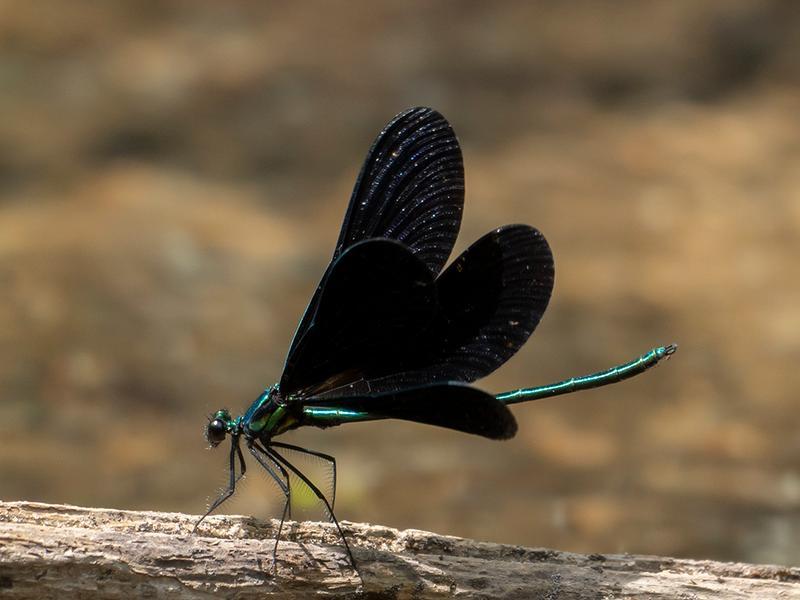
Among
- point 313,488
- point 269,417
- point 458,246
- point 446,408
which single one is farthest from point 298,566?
point 458,246

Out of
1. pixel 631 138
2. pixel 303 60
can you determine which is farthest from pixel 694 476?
pixel 303 60

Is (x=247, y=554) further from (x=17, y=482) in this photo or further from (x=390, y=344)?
(x=17, y=482)

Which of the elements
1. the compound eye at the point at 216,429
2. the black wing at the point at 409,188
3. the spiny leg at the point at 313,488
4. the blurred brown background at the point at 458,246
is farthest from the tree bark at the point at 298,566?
the blurred brown background at the point at 458,246

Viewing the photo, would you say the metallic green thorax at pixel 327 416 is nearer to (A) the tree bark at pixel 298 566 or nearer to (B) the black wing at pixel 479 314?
(B) the black wing at pixel 479 314

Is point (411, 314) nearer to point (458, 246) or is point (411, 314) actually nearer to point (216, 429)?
point (216, 429)

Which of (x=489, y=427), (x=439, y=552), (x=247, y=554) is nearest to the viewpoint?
(x=489, y=427)

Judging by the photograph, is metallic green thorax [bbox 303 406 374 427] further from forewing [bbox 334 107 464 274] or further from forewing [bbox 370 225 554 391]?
forewing [bbox 334 107 464 274]
